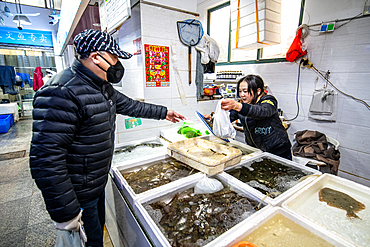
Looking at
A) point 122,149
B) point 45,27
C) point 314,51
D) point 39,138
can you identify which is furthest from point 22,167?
point 45,27

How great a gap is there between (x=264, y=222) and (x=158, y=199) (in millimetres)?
683

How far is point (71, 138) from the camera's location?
3.57ft

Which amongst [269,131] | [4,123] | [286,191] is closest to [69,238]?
[286,191]

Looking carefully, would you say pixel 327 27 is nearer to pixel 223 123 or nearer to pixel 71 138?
pixel 223 123

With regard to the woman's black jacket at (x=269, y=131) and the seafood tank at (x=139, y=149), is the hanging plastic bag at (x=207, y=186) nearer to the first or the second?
the seafood tank at (x=139, y=149)

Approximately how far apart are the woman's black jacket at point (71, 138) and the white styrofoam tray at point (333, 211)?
1281 mm

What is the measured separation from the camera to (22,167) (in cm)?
404

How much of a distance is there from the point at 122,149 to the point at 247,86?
1.66 metres

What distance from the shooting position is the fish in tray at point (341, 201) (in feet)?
3.89

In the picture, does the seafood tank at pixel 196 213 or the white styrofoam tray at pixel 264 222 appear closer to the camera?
the white styrofoam tray at pixel 264 222


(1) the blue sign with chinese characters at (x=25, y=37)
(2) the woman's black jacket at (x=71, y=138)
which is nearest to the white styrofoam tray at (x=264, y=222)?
(2) the woman's black jacket at (x=71, y=138)

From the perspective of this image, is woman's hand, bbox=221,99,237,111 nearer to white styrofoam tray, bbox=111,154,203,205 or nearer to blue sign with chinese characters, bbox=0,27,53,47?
white styrofoam tray, bbox=111,154,203,205

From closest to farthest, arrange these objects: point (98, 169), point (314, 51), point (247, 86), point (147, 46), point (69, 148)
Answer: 1. point (69, 148)
2. point (98, 169)
3. point (247, 86)
4. point (147, 46)
5. point (314, 51)

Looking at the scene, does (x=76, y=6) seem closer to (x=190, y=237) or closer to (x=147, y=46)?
(x=147, y=46)
